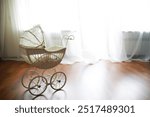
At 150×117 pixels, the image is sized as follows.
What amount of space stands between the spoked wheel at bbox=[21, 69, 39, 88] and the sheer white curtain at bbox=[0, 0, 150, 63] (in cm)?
75

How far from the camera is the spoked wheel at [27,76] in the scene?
120 inches

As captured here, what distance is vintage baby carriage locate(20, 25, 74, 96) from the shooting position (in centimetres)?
264

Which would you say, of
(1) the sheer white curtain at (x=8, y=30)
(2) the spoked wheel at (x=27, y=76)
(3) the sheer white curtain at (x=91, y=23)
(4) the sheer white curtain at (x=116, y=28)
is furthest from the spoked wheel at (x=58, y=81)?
(1) the sheer white curtain at (x=8, y=30)

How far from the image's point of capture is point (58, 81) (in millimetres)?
2975

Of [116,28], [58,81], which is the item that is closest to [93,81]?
[58,81]

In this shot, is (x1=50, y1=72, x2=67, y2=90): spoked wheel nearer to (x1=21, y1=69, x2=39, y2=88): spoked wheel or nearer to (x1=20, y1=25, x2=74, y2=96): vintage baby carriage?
(x1=20, y1=25, x2=74, y2=96): vintage baby carriage

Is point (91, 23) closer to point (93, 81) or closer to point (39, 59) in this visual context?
point (93, 81)

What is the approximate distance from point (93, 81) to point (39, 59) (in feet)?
2.77

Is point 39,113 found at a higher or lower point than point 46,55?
lower

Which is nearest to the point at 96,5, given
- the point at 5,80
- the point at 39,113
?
the point at 5,80

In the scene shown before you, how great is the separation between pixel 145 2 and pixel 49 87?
212 cm

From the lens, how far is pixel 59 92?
279cm

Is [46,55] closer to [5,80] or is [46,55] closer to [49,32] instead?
[5,80]

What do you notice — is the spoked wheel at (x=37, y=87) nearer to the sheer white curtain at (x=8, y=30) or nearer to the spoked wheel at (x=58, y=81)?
the spoked wheel at (x=58, y=81)
